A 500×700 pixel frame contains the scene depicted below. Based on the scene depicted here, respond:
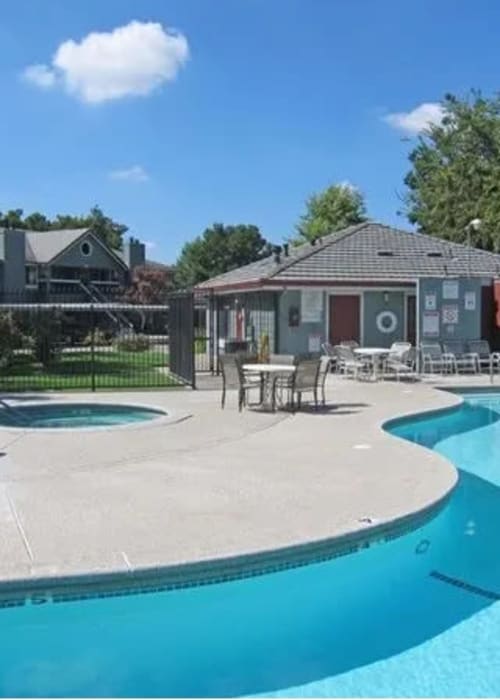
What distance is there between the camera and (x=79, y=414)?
15938 millimetres

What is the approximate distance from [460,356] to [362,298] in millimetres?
3536

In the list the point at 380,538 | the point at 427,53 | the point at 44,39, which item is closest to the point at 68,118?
the point at 44,39

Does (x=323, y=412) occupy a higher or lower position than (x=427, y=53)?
lower

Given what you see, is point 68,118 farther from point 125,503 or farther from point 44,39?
point 125,503

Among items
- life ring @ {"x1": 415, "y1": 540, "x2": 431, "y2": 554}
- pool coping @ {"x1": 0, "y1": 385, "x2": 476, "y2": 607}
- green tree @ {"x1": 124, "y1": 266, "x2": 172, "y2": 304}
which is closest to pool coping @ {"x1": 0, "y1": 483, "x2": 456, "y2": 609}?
pool coping @ {"x1": 0, "y1": 385, "x2": 476, "y2": 607}

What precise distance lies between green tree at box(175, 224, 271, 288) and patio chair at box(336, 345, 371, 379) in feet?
155

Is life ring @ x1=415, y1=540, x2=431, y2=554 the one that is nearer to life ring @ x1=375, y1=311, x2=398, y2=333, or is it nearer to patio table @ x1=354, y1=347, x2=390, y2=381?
patio table @ x1=354, y1=347, x2=390, y2=381

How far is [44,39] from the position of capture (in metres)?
17.3

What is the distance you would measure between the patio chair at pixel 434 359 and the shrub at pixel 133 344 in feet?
54.1

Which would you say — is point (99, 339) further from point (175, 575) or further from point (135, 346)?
point (175, 575)

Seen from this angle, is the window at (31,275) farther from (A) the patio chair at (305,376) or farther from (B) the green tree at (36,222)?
(A) the patio chair at (305,376)

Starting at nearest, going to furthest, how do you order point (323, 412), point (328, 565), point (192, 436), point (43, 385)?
point (328, 565), point (192, 436), point (323, 412), point (43, 385)

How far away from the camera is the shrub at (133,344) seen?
36000 millimetres

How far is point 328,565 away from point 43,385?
14.6 m
